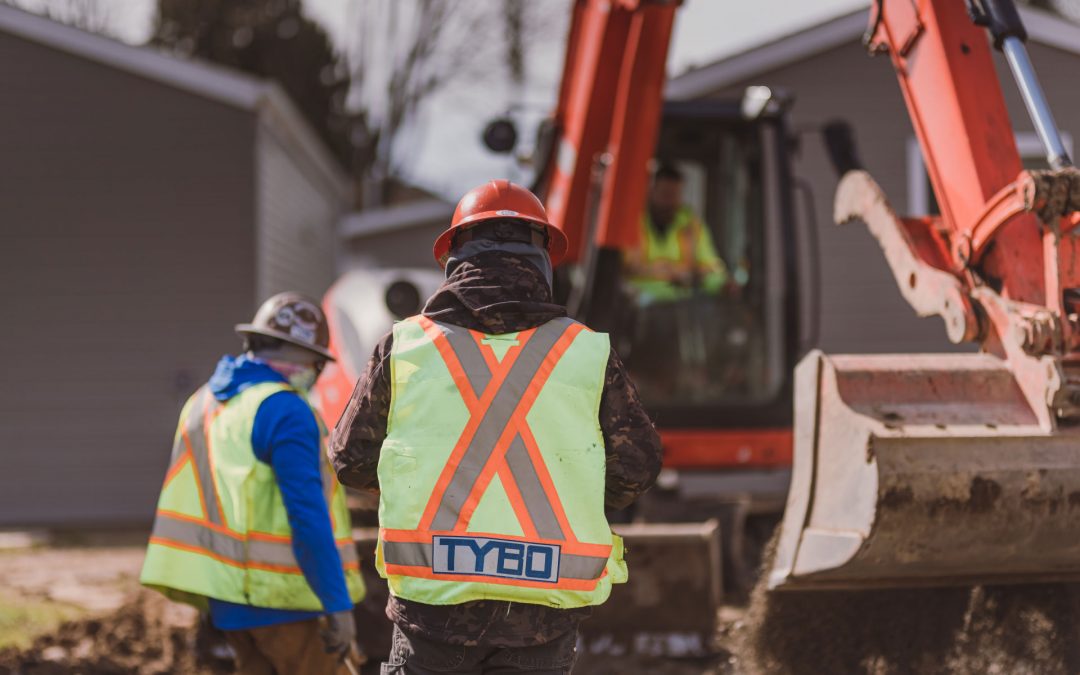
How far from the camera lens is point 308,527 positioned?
143 inches

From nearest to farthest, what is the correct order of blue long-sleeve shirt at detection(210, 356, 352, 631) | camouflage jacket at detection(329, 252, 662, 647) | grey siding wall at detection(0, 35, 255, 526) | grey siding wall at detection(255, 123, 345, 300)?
1. camouflage jacket at detection(329, 252, 662, 647)
2. blue long-sleeve shirt at detection(210, 356, 352, 631)
3. grey siding wall at detection(0, 35, 255, 526)
4. grey siding wall at detection(255, 123, 345, 300)

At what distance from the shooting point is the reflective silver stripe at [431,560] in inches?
109

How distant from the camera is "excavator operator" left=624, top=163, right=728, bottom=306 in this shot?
6984 mm

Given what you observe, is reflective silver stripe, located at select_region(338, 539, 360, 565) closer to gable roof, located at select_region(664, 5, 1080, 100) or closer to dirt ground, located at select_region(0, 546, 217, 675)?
dirt ground, located at select_region(0, 546, 217, 675)

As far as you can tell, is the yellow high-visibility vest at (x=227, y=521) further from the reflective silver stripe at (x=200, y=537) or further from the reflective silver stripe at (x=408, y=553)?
the reflective silver stripe at (x=408, y=553)

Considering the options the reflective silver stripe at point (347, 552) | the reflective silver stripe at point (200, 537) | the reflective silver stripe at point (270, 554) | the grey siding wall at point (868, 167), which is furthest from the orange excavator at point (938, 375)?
the grey siding wall at point (868, 167)

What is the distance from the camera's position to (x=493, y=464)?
2775 millimetres

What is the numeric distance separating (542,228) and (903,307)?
10.5m

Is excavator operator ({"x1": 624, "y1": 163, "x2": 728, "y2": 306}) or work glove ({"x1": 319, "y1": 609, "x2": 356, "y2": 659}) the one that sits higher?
excavator operator ({"x1": 624, "y1": 163, "x2": 728, "y2": 306})

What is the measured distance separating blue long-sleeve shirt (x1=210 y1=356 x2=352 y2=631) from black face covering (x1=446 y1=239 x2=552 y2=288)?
0.97 metres

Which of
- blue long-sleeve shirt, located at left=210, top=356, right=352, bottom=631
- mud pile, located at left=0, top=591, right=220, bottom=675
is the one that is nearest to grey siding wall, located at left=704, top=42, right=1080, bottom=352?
mud pile, located at left=0, top=591, right=220, bottom=675

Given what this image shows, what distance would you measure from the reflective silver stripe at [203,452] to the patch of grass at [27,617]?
9.12 ft

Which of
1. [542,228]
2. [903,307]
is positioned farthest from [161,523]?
[903,307]

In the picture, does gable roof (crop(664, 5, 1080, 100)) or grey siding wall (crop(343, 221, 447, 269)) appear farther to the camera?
grey siding wall (crop(343, 221, 447, 269))
